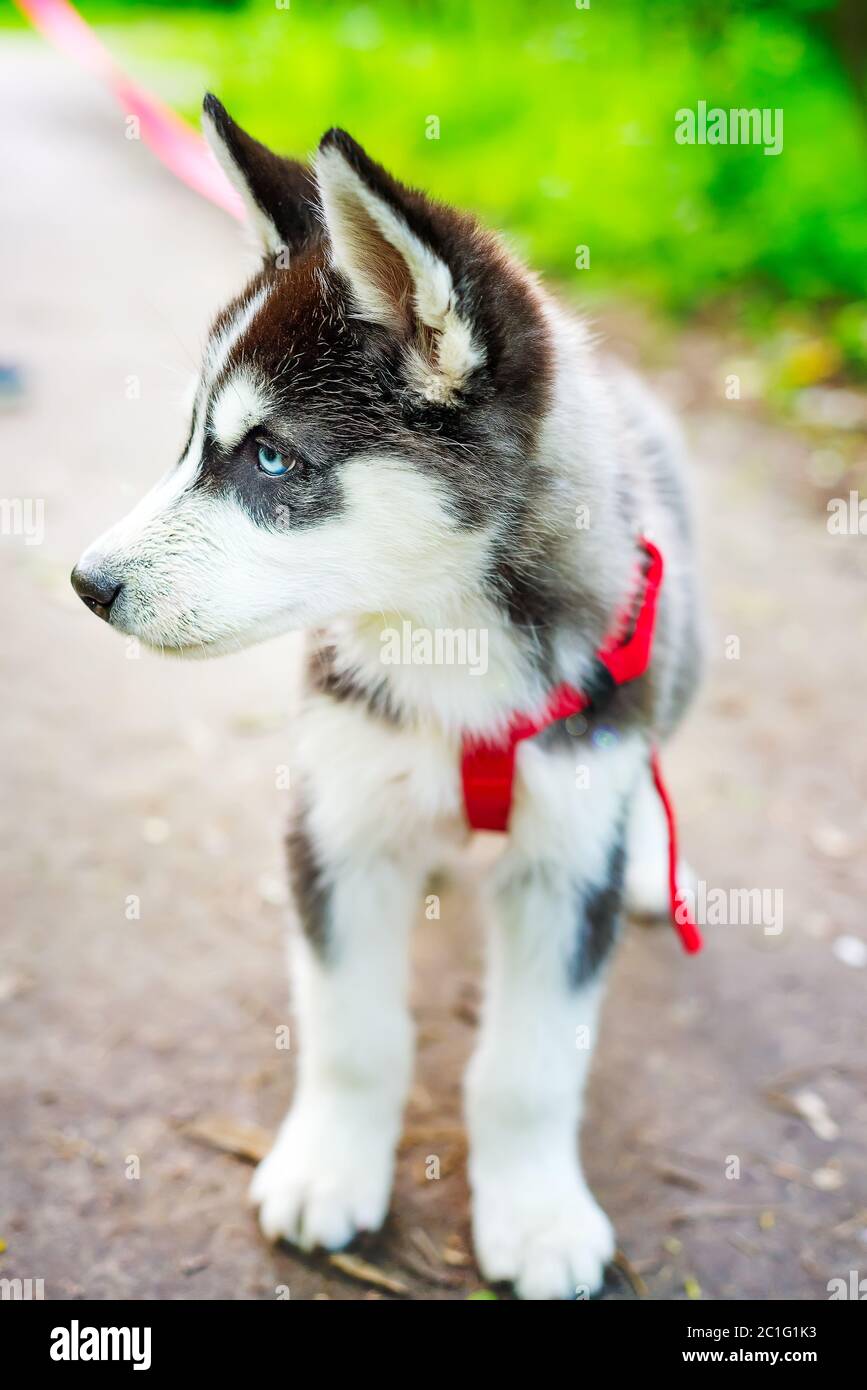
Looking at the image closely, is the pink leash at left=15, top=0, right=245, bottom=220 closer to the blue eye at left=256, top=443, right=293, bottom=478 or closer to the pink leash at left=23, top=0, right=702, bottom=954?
the pink leash at left=23, top=0, right=702, bottom=954

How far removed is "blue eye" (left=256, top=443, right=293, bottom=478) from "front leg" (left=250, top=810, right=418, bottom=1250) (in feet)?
2.43

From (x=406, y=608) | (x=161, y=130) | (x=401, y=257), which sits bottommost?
(x=406, y=608)

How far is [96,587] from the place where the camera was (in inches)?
79.0

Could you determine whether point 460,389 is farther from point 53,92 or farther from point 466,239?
point 53,92

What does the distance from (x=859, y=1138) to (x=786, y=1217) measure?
33cm

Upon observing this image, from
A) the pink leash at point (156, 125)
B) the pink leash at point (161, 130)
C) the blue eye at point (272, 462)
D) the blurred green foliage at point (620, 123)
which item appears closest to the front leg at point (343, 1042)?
the blue eye at point (272, 462)

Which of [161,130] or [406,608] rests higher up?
[161,130]

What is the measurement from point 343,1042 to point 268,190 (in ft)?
5.52

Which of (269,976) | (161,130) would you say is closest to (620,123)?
(161,130)

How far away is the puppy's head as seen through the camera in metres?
1.97

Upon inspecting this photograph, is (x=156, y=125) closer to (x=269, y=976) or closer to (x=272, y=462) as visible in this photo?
(x=269, y=976)

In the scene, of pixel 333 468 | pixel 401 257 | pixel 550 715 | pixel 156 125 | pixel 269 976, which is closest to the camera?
pixel 401 257

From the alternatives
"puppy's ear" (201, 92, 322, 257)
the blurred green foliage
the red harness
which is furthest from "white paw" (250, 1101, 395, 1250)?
the blurred green foliage

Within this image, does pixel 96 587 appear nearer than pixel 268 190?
Yes
